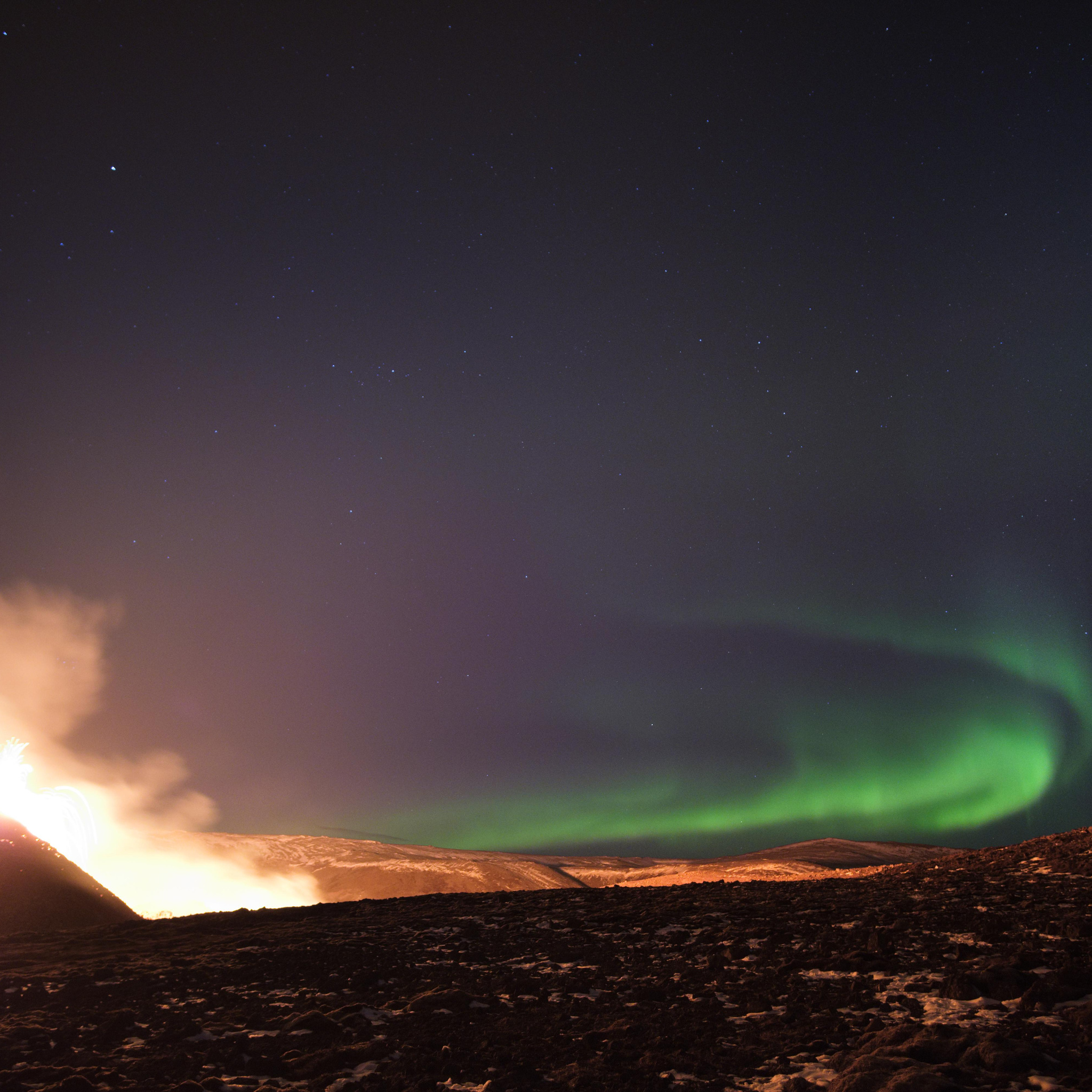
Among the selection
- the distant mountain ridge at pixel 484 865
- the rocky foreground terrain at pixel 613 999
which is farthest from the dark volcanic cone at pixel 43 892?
the distant mountain ridge at pixel 484 865

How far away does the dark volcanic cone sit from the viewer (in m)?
23.0

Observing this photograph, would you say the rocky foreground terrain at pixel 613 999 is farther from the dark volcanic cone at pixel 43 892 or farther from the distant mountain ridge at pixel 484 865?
the distant mountain ridge at pixel 484 865

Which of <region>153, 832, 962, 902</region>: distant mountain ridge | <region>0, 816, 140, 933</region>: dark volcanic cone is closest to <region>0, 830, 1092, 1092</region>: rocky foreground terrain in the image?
<region>0, 816, 140, 933</region>: dark volcanic cone

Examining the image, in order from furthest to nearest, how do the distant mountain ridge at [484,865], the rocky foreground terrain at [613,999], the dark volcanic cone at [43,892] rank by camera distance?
the distant mountain ridge at [484,865] < the dark volcanic cone at [43,892] < the rocky foreground terrain at [613,999]

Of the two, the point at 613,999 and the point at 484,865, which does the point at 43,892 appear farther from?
the point at 484,865

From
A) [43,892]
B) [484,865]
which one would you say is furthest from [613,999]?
[484,865]

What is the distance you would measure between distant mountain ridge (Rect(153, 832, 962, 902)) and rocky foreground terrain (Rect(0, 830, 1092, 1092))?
49.4m

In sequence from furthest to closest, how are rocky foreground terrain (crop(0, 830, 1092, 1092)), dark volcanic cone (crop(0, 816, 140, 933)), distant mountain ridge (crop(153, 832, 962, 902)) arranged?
distant mountain ridge (crop(153, 832, 962, 902)) < dark volcanic cone (crop(0, 816, 140, 933)) < rocky foreground terrain (crop(0, 830, 1092, 1092))

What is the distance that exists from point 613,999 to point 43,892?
22730mm

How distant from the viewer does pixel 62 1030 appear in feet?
36.8

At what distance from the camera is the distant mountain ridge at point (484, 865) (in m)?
77.3

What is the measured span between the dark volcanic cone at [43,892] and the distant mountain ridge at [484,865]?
3994cm

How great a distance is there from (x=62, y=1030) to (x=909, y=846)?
10642 centimetres

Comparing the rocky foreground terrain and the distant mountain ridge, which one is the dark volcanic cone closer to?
the rocky foreground terrain
